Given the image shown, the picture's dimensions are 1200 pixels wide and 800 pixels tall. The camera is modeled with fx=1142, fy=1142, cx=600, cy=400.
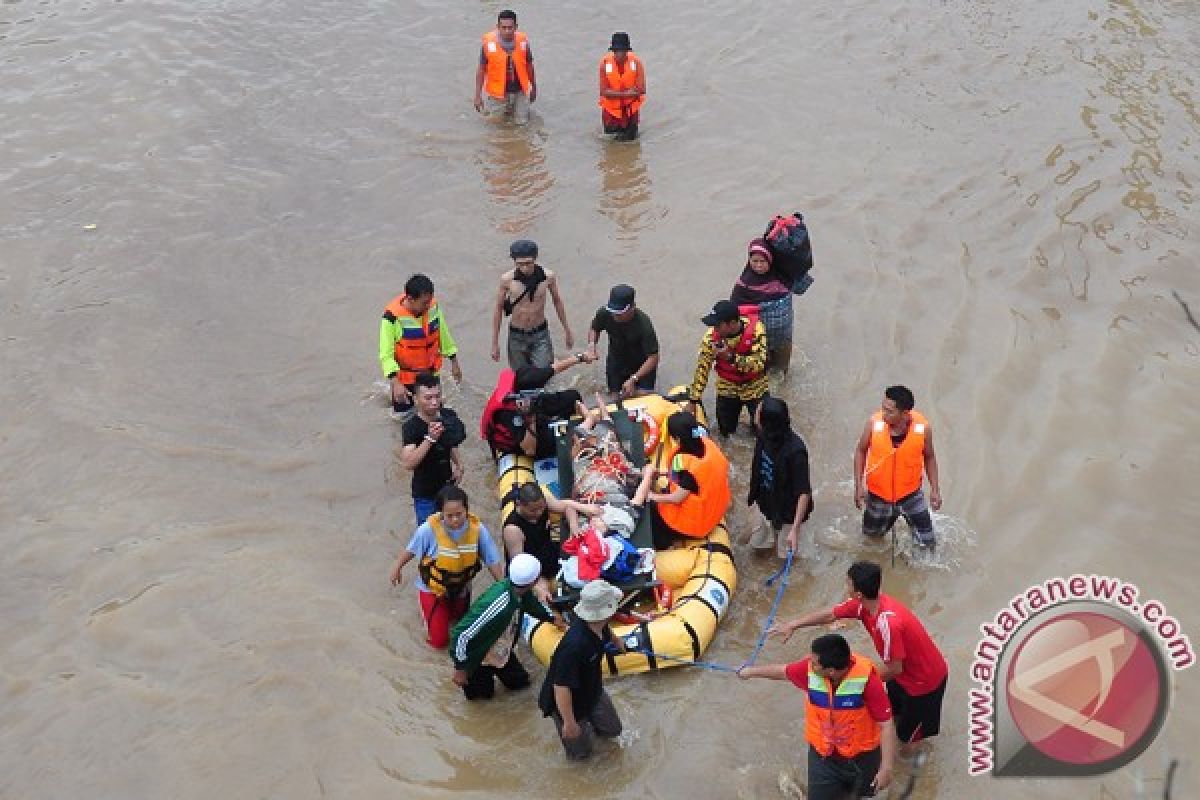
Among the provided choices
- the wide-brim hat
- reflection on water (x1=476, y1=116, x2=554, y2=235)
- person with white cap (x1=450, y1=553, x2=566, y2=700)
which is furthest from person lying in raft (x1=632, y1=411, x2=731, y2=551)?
reflection on water (x1=476, y1=116, x2=554, y2=235)

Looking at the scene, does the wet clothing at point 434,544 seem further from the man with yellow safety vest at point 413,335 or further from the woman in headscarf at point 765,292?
the woman in headscarf at point 765,292

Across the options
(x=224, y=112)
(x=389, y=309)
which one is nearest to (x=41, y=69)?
(x=224, y=112)

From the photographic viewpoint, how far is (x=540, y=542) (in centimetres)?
717

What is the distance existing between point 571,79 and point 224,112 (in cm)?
435

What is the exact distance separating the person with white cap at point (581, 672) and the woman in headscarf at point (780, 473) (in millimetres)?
1605

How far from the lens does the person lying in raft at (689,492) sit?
7.40 metres

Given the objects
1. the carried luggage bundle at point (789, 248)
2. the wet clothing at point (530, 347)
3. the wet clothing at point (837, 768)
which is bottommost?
the wet clothing at point (837, 768)

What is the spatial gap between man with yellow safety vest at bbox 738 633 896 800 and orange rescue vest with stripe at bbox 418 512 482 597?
1.87 meters

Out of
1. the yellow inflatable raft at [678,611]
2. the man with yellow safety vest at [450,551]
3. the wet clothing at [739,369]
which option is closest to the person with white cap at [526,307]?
the wet clothing at [739,369]

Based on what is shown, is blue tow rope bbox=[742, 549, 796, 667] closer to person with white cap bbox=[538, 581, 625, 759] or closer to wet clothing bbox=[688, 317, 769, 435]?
person with white cap bbox=[538, 581, 625, 759]

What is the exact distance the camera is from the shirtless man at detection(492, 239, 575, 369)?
898 cm

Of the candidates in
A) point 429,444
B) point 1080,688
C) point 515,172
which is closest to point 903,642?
point 1080,688

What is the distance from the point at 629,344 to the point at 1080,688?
15.1 feet

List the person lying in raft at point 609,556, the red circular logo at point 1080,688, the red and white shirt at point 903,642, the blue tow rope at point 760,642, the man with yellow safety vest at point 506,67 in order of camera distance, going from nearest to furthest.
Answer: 1. the red circular logo at point 1080,688
2. the red and white shirt at point 903,642
3. the blue tow rope at point 760,642
4. the person lying in raft at point 609,556
5. the man with yellow safety vest at point 506,67
